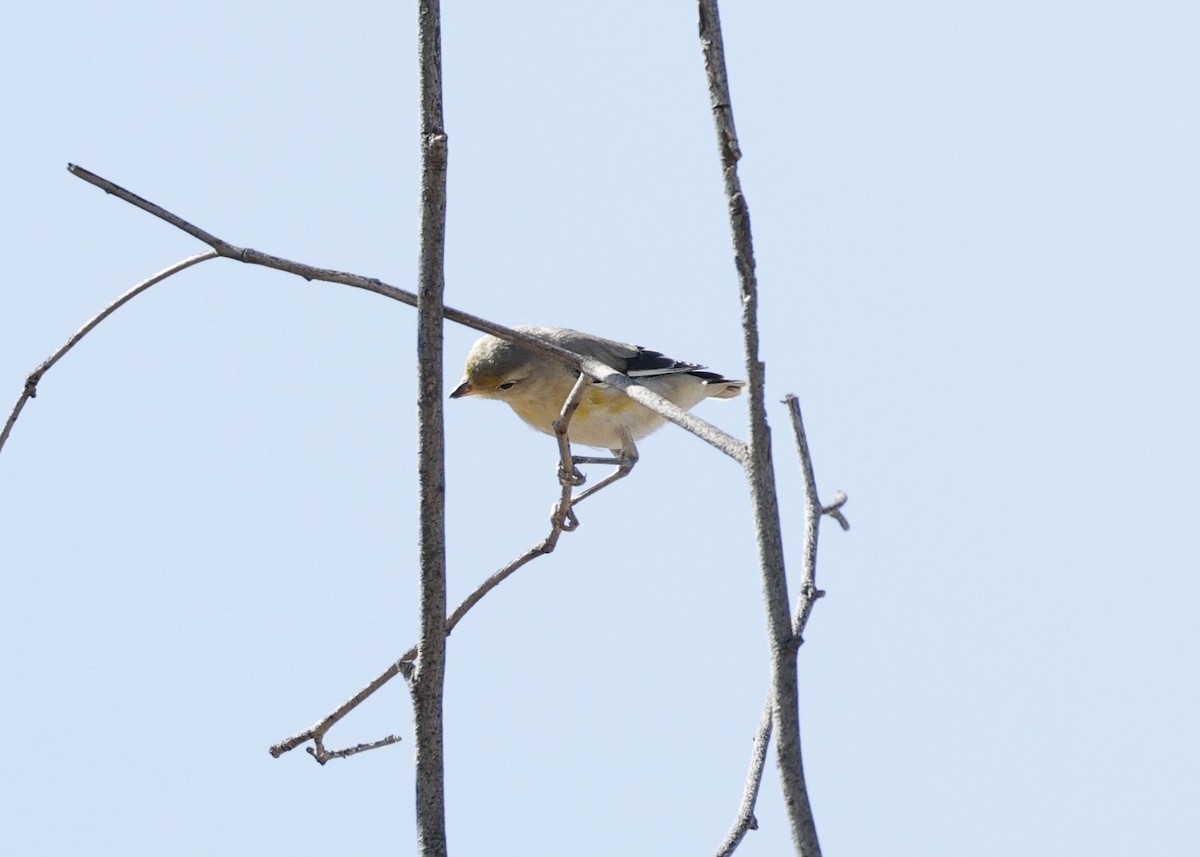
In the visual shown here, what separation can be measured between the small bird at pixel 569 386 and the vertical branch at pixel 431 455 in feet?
15.3

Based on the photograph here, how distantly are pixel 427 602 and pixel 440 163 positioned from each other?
59 centimetres

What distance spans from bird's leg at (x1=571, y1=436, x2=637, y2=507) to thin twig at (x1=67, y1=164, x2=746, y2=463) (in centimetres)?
147

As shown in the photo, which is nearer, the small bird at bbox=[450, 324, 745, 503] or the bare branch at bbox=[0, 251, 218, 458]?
the bare branch at bbox=[0, 251, 218, 458]

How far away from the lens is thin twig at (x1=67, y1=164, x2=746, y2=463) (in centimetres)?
178

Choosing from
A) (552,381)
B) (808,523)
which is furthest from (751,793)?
(552,381)

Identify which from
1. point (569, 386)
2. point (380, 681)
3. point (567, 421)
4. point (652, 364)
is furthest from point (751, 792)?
point (652, 364)

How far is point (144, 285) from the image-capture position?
2.10 m

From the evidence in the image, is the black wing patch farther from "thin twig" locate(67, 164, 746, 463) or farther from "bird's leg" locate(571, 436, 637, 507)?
"thin twig" locate(67, 164, 746, 463)

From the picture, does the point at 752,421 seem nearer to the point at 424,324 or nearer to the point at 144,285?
the point at 424,324

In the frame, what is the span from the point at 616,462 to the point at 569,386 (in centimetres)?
204

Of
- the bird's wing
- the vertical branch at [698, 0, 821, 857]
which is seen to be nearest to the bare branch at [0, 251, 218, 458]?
the vertical branch at [698, 0, 821, 857]

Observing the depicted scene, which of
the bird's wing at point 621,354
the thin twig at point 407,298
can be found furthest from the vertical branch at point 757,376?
the bird's wing at point 621,354

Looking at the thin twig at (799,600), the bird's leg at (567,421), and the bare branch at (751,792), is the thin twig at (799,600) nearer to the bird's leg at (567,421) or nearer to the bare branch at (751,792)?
the bare branch at (751,792)

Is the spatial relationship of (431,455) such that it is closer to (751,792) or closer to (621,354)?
(751,792)
